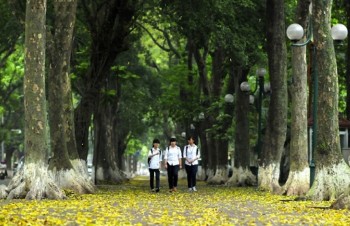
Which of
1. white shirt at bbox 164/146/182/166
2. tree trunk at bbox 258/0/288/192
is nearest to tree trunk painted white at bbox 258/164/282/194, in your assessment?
tree trunk at bbox 258/0/288/192

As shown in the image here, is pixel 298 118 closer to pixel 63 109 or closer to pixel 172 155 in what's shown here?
pixel 172 155

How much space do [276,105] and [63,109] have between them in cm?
772

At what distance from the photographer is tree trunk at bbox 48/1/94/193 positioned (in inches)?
1006

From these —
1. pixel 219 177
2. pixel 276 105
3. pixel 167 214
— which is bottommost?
pixel 167 214

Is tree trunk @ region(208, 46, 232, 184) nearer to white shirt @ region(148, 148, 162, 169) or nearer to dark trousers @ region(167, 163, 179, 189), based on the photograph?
dark trousers @ region(167, 163, 179, 189)

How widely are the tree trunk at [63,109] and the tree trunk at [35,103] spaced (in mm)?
3980

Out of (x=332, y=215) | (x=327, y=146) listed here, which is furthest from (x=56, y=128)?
(x=332, y=215)

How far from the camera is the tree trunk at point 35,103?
69.3ft

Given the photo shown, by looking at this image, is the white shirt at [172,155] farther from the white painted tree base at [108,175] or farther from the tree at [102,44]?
the white painted tree base at [108,175]

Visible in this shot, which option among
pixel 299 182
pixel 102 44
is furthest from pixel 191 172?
pixel 102 44

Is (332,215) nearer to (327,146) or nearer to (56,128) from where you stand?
(327,146)

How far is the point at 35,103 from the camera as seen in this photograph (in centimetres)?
2144

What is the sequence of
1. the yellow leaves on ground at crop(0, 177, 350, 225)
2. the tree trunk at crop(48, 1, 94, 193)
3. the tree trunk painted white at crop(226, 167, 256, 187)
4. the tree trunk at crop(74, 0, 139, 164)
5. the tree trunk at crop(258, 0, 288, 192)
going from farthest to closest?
the tree trunk painted white at crop(226, 167, 256, 187)
the tree trunk at crop(74, 0, 139, 164)
the tree trunk at crop(258, 0, 288, 192)
the tree trunk at crop(48, 1, 94, 193)
the yellow leaves on ground at crop(0, 177, 350, 225)

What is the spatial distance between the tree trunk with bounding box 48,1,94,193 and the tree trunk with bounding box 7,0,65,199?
13.1 ft
